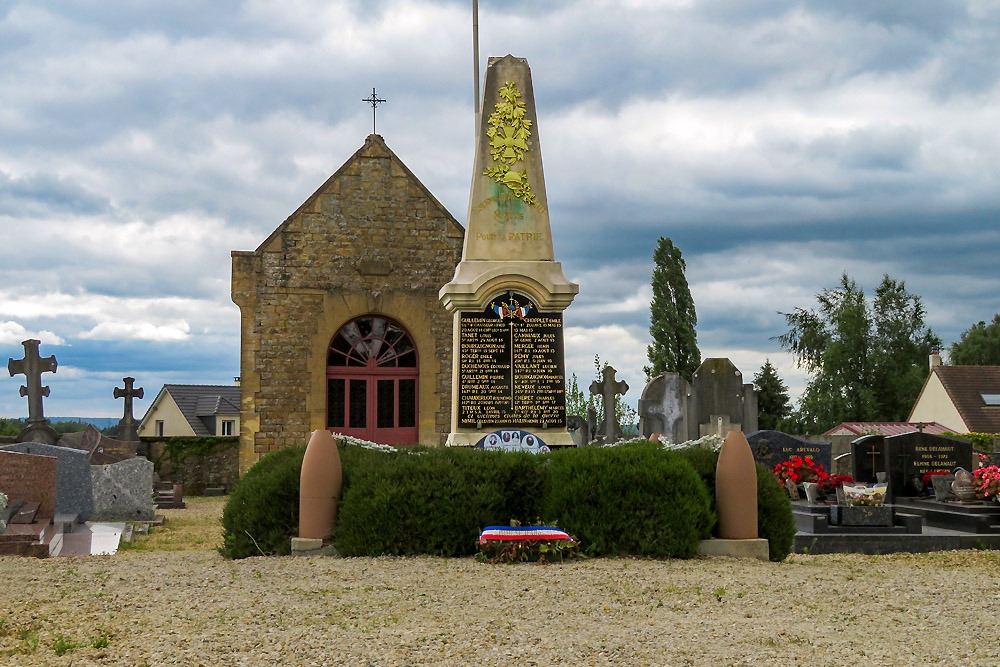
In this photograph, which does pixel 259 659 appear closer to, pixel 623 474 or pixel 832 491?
pixel 623 474

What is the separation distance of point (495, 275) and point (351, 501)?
4562mm

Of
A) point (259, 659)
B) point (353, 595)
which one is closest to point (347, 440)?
point (353, 595)

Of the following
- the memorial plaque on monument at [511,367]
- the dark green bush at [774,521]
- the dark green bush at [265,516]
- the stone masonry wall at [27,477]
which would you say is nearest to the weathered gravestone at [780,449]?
the memorial plaque on monument at [511,367]

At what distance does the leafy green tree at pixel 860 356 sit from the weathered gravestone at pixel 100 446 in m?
29.0

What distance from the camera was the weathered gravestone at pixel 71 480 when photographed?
1147 cm

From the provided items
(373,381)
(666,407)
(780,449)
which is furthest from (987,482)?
(373,381)

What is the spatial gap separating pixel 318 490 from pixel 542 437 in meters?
4.18

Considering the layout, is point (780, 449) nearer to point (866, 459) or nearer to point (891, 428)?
point (866, 459)

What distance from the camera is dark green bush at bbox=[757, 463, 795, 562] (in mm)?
7531

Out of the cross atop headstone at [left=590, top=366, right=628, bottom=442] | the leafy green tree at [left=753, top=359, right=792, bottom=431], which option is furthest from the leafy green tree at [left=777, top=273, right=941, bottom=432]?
the cross atop headstone at [left=590, top=366, right=628, bottom=442]

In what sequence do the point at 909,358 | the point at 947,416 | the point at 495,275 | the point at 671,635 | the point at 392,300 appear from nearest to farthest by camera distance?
1. the point at 671,635
2. the point at 495,275
3. the point at 392,300
4. the point at 947,416
5. the point at 909,358

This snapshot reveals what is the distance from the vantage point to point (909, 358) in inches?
1639

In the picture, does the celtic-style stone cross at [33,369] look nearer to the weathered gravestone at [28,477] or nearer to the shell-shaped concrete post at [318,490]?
the weathered gravestone at [28,477]

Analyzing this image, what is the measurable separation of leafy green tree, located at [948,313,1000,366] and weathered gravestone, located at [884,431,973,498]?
121ft
